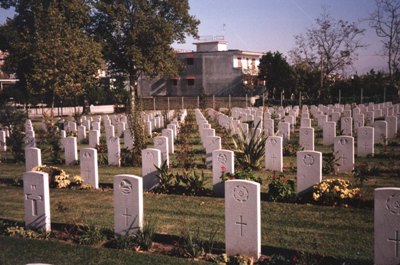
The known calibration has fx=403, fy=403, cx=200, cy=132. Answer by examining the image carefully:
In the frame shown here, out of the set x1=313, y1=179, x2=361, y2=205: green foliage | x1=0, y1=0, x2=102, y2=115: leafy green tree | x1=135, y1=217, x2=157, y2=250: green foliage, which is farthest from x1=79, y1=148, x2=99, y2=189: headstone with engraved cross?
x1=0, y1=0, x2=102, y2=115: leafy green tree

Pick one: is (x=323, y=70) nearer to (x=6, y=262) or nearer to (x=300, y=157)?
(x=300, y=157)

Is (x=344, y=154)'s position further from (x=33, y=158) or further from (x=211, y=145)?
(x=33, y=158)

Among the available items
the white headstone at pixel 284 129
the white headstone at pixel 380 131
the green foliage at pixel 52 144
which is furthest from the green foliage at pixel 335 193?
the green foliage at pixel 52 144

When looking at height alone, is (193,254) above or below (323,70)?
below

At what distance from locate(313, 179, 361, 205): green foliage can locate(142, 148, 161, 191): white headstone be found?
12.4 feet

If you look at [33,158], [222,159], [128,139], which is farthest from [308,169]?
[128,139]

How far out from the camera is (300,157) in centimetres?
888

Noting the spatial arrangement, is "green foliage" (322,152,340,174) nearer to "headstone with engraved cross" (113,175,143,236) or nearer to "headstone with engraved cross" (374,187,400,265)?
"headstone with engraved cross" (374,187,400,265)

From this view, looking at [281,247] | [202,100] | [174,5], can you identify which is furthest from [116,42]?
[281,247]

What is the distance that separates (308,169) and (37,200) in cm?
551

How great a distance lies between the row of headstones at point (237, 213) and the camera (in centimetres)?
529

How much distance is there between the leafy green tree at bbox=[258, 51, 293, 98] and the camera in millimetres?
48969

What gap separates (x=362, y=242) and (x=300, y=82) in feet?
149

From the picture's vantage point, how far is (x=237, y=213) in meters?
5.89
